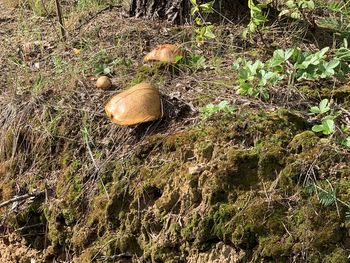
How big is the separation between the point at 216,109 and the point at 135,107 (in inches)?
15.3

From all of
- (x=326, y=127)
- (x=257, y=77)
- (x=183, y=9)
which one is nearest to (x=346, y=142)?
(x=326, y=127)

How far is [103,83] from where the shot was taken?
2973 millimetres

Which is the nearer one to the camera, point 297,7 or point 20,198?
point 20,198

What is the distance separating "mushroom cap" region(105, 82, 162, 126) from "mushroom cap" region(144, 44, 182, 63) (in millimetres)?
469

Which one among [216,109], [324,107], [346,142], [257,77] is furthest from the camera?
[257,77]

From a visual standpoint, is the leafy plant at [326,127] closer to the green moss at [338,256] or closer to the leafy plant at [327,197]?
the leafy plant at [327,197]

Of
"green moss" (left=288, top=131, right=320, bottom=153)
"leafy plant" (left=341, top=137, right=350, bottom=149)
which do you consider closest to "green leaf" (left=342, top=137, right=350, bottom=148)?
"leafy plant" (left=341, top=137, right=350, bottom=149)

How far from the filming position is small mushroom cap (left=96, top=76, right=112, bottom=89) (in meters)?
2.98

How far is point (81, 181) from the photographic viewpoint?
260 cm

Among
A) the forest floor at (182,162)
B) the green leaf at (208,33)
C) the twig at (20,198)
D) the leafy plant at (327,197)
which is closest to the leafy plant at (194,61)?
the forest floor at (182,162)

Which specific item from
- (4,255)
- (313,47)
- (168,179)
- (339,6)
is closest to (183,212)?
(168,179)

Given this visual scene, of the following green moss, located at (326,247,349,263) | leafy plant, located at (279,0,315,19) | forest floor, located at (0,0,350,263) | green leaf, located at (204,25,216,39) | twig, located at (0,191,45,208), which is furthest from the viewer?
green leaf, located at (204,25,216,39)

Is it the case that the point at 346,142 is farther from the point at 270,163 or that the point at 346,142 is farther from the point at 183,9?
the point at 183,9

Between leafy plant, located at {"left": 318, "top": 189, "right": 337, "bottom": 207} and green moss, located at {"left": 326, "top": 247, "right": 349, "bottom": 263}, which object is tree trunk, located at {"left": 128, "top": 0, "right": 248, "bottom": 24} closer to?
leafy plant, located at {"left": 318, "top": 189, "right": 337, "bottom": 207}
